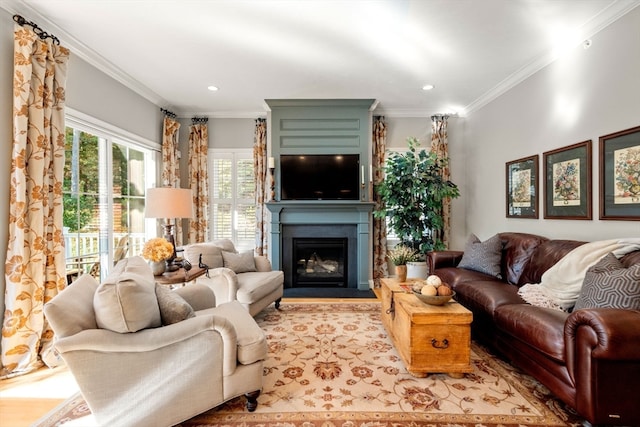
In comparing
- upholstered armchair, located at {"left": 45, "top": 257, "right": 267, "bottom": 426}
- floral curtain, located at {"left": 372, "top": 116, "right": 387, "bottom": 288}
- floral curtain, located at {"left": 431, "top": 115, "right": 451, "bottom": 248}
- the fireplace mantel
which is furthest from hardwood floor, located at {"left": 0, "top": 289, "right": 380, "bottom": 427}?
floral curtain, located at {"left": 431, "top": 115, "right": 451, "bottom": 248}

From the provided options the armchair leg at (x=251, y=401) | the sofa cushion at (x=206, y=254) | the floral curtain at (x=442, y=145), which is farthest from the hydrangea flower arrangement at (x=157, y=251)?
the floral curtain at (x=442, y=145)

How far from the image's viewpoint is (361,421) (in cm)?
172

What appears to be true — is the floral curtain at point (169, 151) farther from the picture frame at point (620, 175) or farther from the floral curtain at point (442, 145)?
the picture frame at point (620, 175)

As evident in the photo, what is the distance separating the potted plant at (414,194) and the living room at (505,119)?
0.62m

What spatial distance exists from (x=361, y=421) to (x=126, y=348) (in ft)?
4.39

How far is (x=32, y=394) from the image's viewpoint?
1989 mm

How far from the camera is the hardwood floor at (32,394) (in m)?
1.77

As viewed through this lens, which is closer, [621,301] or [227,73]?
[621,301]

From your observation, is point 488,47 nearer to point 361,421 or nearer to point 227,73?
point 227,73

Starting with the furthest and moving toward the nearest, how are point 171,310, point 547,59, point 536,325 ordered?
point 547,59 < point 536,325 < point 171,310

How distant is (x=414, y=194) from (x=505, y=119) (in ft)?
4.90

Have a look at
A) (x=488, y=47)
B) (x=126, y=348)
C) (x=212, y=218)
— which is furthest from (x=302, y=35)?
(x=212, y=218)

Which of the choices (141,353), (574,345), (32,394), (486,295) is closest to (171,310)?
(141,353)

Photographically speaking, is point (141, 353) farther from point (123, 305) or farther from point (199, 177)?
point (199, 177)
